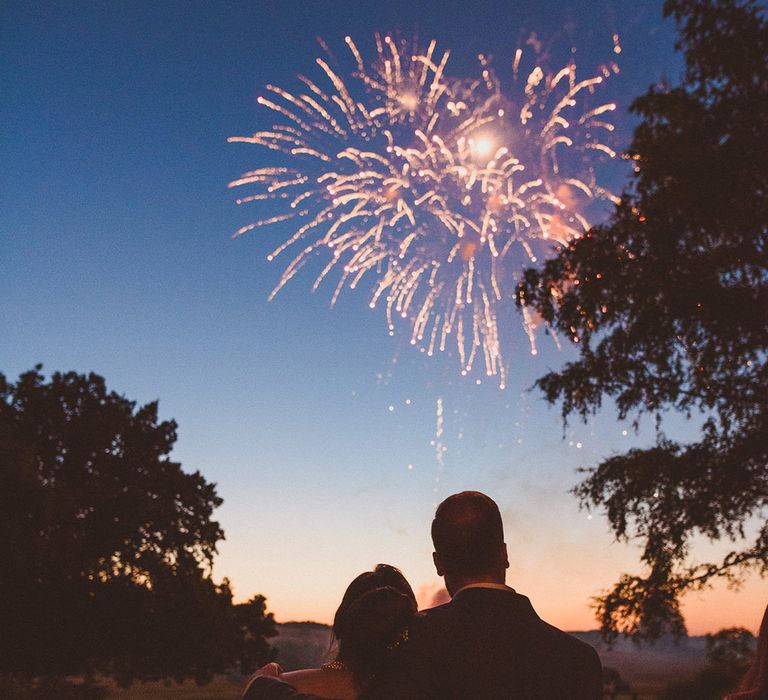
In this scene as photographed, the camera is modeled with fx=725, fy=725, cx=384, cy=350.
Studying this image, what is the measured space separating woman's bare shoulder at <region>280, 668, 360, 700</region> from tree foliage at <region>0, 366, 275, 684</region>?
935 inches

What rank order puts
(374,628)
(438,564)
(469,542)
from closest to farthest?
(374,628) < (469,542) < (438,564)

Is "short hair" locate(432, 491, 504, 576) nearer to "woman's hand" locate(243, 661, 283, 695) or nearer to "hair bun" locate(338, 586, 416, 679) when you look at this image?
"hair bun" locate(338, 586, 416, 679)

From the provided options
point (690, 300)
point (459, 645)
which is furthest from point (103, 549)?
point (459, 645)

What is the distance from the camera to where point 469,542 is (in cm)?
298

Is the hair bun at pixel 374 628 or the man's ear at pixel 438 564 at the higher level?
the man's ear at pixel 438 564

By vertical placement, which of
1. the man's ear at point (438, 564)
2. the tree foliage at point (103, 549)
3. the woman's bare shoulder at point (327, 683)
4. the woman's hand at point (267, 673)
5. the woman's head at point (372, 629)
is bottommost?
the woman's bare shoulder at point (327, 683)

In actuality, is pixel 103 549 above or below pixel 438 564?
above

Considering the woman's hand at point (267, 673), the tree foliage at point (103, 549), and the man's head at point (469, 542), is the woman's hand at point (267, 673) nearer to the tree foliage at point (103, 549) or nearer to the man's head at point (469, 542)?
the man's head at point (469, 542)

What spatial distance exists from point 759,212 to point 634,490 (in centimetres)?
604

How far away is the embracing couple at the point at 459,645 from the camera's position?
2.62 meters

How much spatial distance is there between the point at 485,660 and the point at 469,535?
1.65 ft

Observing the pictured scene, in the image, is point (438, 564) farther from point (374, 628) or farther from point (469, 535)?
point (374, 628)

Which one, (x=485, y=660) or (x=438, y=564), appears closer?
(x=485, y=660)

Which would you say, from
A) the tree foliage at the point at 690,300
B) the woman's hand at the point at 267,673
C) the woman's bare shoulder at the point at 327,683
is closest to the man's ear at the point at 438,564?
the woman's bare shoulder at the point at 327,683
